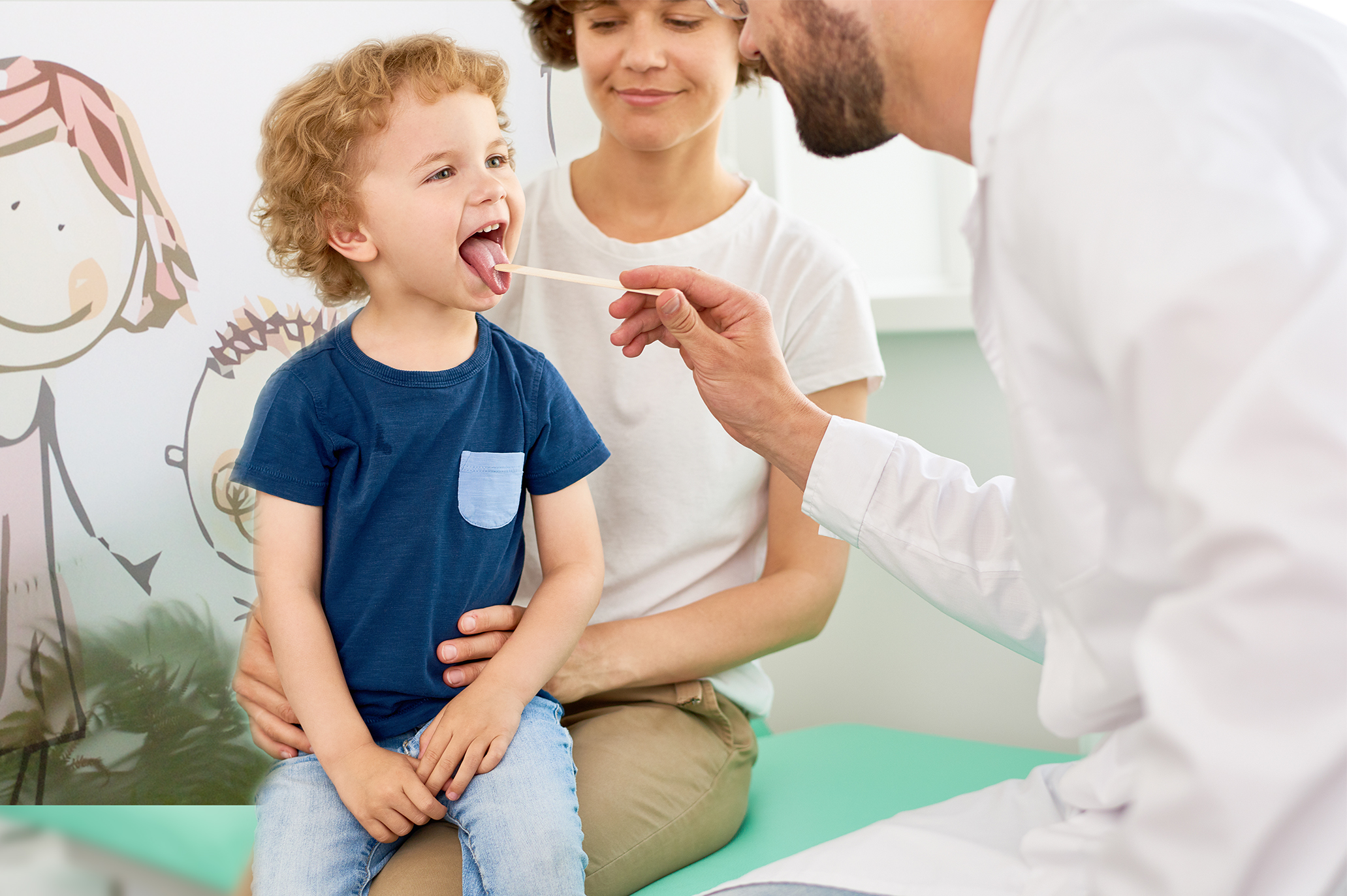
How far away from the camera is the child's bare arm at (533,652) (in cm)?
89

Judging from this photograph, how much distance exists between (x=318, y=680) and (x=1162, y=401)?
2.46 ft

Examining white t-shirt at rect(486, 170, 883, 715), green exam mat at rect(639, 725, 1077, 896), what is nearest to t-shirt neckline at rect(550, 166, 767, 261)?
white t-shirt at rect(486, 170, 883, 715)

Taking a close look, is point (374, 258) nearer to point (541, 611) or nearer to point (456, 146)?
point (456, 146)

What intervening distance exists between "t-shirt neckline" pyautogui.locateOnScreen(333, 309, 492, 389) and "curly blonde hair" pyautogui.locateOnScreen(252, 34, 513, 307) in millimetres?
105

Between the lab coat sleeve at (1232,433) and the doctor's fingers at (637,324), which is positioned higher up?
the lab coat sleeve at (1232,433)

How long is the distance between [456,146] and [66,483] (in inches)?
18.2

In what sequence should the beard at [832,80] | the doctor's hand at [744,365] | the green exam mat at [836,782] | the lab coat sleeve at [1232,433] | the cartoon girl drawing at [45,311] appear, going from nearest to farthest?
the lab coat sleeve at [1232,433], the beard at [832,80], the cartoon girl drawing at [45,311], the doctor's hand at [744,365], the green exam mat at [836,782]

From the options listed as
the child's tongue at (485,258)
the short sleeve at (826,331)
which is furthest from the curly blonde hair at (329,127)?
the short sleeve at (826,331)

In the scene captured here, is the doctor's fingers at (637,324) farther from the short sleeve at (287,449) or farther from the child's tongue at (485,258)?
the short sleeve at (287,449)

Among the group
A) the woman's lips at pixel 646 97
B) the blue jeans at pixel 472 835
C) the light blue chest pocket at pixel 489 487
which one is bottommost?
the blue jeans at pixel 472 835

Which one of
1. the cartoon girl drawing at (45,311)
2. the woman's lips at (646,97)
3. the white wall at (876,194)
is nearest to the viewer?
the cartoon girl drawing at (45,311)

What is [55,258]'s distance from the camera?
0.86 m

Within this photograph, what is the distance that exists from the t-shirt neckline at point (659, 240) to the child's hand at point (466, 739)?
61 cm

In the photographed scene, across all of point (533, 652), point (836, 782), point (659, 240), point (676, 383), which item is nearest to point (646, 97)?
point (659, 240)
